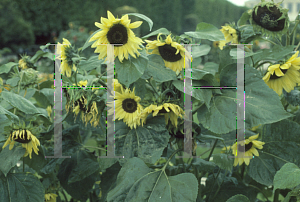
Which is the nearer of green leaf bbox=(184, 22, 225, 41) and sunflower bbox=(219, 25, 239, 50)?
green leaf bbox=(184, 22, 225, 41)

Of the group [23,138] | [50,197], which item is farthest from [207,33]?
[50,197]

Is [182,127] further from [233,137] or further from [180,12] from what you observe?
[180,12]

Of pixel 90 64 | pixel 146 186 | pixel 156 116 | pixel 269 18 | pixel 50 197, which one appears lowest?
pixel 50 197

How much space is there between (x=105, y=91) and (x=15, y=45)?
7.04m

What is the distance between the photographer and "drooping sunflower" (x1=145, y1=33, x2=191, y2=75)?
2.04ft

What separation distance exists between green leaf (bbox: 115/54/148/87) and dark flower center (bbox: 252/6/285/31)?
35 centimetres

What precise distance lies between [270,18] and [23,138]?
63 cm

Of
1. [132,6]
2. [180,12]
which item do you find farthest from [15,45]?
[180,12]

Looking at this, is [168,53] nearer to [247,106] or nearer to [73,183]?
[247,106]

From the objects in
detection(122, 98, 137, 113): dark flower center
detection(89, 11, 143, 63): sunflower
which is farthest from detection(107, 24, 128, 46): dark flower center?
detection(122, 98, 137, 113): dark flower center

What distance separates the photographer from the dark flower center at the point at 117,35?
595 millimetres

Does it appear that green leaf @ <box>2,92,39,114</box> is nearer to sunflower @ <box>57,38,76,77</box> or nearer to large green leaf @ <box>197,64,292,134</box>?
sunflower @ <box>57,38,76,77</box>

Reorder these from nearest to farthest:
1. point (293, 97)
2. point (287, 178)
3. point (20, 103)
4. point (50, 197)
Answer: point (287, 178) → point (20, 103) → point (293, 97) → point (50, 197)

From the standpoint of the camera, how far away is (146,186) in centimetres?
60
